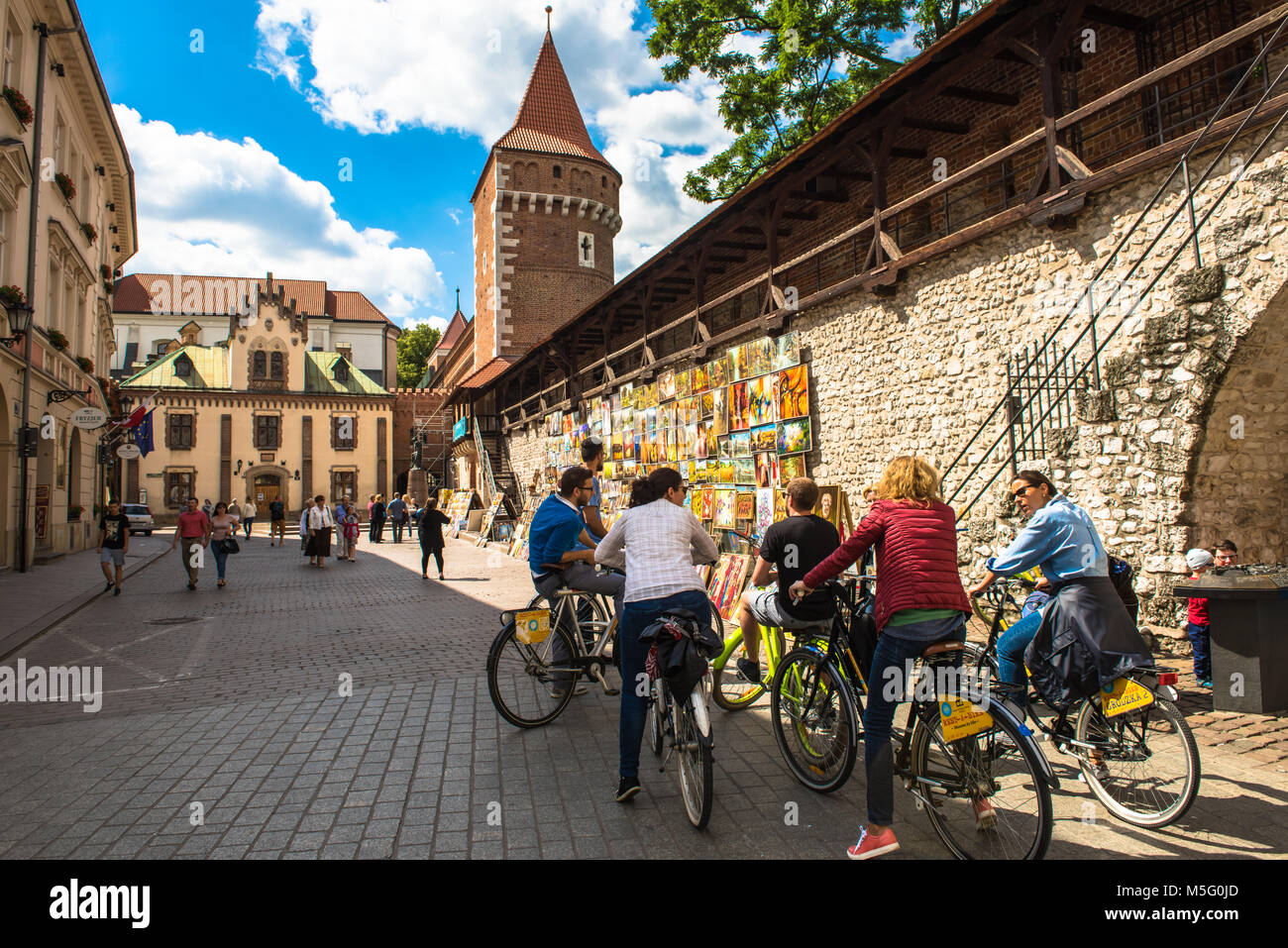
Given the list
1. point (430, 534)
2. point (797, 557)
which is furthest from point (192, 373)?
point (797, 557)

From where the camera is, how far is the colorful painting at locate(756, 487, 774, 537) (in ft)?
41.2

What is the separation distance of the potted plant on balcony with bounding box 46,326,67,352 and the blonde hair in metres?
21.3

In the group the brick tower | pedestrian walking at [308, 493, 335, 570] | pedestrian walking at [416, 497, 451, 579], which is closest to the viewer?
pedestrian walking at [416, 497, 451, 579]

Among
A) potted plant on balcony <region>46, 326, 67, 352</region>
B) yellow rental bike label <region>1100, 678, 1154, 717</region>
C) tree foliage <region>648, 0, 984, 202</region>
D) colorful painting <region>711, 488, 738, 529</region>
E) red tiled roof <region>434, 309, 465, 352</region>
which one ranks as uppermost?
red tiled roof <region>434, 309, 465, 352</region>

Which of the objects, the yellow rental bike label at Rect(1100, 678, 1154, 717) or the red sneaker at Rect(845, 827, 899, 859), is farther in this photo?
the yellow rental bike label at Rect(1100, 678, 1154, 717)

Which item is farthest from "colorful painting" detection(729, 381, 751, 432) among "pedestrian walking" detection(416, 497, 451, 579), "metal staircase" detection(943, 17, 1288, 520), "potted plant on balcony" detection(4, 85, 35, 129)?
"potted plant on balcony" detection(4, 85, 35, 129)

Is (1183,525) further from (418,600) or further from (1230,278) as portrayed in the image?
(418,600)

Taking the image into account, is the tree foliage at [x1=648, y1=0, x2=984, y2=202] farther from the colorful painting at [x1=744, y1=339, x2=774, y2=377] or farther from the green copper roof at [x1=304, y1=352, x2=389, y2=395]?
the green copper roof at [x1=304, y1=352, x2=389, y2=395]

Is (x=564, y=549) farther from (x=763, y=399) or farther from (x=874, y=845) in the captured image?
(x=763, y=399)

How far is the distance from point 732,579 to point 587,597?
3.48 meters

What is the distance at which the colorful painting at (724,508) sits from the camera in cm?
1371

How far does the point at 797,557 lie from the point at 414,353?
86927mm

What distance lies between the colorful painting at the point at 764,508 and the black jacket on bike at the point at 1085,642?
8251mm
